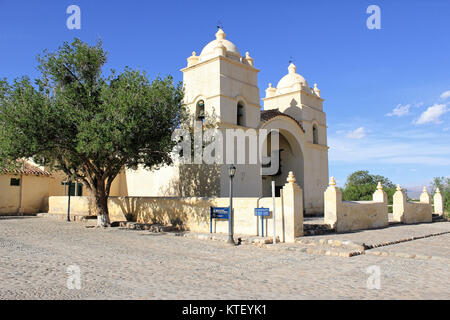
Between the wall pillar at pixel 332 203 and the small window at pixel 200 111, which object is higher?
the small window at pixel 200 111

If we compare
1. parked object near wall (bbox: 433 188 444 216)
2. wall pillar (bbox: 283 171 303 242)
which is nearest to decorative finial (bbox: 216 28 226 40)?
wall pillar (bbox: 283 171 303 242)

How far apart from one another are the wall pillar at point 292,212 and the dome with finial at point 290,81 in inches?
575

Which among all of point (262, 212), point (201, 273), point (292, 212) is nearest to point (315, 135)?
point (262, 212)

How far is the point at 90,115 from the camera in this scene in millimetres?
14242

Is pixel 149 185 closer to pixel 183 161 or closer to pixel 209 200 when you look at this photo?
pixel 183 161

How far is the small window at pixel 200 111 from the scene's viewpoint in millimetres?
19719

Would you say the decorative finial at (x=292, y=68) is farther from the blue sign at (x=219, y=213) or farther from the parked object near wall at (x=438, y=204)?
the blue sign at (x=219, y=213)

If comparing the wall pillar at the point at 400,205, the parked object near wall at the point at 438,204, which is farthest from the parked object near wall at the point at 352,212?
the parked object near wall at the point at 438,204

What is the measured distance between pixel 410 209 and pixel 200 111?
13278 mm

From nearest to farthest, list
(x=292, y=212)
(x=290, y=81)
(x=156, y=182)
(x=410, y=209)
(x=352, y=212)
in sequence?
1. (x=292, y=212)
2. (x=352, y=212)
3. (x=410, y=209)
4. (x=156, y=182)
5. (x=290, y=81)

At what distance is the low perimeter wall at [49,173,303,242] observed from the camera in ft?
39.8

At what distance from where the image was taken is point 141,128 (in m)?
14.1

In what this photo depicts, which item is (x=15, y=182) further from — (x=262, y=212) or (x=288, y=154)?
(x=262, y=212)
